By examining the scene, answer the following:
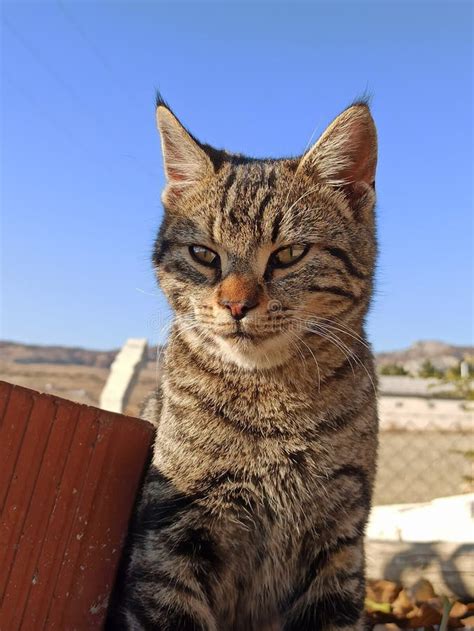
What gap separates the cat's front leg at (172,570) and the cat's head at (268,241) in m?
0.56

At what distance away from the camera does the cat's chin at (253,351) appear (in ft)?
7.86

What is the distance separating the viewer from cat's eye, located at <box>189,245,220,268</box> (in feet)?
8.45

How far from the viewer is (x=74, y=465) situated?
2217mm

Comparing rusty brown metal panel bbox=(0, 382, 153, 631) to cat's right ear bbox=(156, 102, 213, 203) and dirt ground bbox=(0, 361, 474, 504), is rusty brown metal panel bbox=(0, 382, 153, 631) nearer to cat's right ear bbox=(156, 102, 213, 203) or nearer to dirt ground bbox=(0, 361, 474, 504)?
cat's right ear bbox=(156, 102, 213, 203)

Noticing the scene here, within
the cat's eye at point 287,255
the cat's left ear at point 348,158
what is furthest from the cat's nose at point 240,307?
the cat's left ear at point 348,158

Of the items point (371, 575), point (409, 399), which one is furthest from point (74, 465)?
point (409, 399)

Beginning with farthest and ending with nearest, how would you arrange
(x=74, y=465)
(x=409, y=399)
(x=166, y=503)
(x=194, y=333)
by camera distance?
1. (x=409, y=399)
2. (x=194, y=333)
3. (x=166, y=503)
4. (x=74, y=465)

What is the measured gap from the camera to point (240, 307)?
7.68ft

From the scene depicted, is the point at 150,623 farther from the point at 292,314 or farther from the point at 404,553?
the point at 404,553

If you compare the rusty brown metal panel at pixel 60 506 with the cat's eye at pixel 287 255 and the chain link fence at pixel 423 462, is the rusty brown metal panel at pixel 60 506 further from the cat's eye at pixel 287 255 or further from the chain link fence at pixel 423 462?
the chain link fence at pixel 423 462

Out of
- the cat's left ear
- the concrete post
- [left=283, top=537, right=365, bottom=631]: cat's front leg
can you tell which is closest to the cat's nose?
the cat's left ear

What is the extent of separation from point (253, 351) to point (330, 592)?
888 millimetres

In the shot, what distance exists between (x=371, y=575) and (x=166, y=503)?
1722 millimetres

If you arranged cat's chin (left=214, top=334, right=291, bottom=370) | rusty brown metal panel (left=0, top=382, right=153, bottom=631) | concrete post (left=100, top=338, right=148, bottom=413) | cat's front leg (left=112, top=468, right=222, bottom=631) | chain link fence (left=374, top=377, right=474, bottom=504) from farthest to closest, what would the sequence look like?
chain link fence (left=374, top=377, right=474, bottom=504)
concrete post (left=100, top=338, right=148, bottom=413)
cat's chin (left=214, top=334, right=291, bottom=370)
cat's front leg (left=112, top=468, right=222, bottom=631)
rusty brown metal panel (left=0, top=382, right=153, bottom=631)
